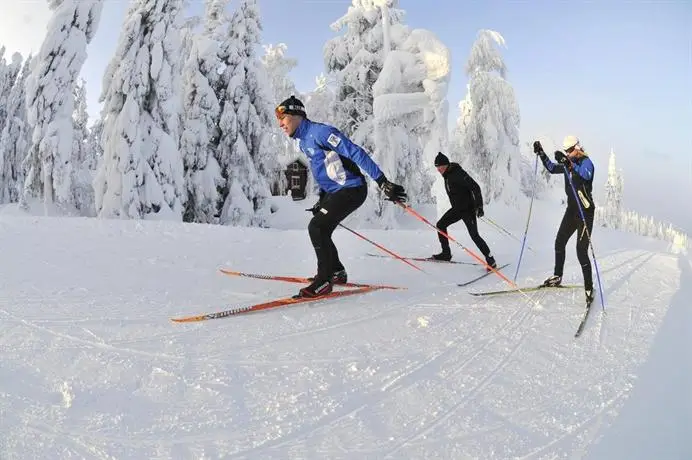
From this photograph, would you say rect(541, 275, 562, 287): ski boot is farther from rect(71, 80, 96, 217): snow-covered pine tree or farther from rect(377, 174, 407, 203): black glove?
rect(71, 80, 96, 217): snow-covered pine tree

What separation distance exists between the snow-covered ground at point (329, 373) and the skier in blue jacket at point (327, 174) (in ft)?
1.79

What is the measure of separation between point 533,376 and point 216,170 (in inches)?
801

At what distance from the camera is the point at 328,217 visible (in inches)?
199

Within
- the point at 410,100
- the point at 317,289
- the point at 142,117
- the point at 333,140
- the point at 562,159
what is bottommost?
the point at 317,289

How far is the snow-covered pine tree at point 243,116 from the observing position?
21516 millimetres

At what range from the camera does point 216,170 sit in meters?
21.7

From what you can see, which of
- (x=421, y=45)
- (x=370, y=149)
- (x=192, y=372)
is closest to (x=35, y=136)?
(x=370, y=149)

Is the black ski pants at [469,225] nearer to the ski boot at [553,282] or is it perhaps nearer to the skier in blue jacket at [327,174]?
the ski boot at [553,282]

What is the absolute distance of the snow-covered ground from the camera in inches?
89.4

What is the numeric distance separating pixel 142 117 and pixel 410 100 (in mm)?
11285

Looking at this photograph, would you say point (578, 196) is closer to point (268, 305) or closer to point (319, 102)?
point (268, 305)

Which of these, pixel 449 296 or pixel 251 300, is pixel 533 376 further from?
pixel 251 300

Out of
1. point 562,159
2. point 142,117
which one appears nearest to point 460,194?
point 562,159

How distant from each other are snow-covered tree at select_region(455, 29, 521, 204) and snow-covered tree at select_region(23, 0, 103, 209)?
18.4 m
